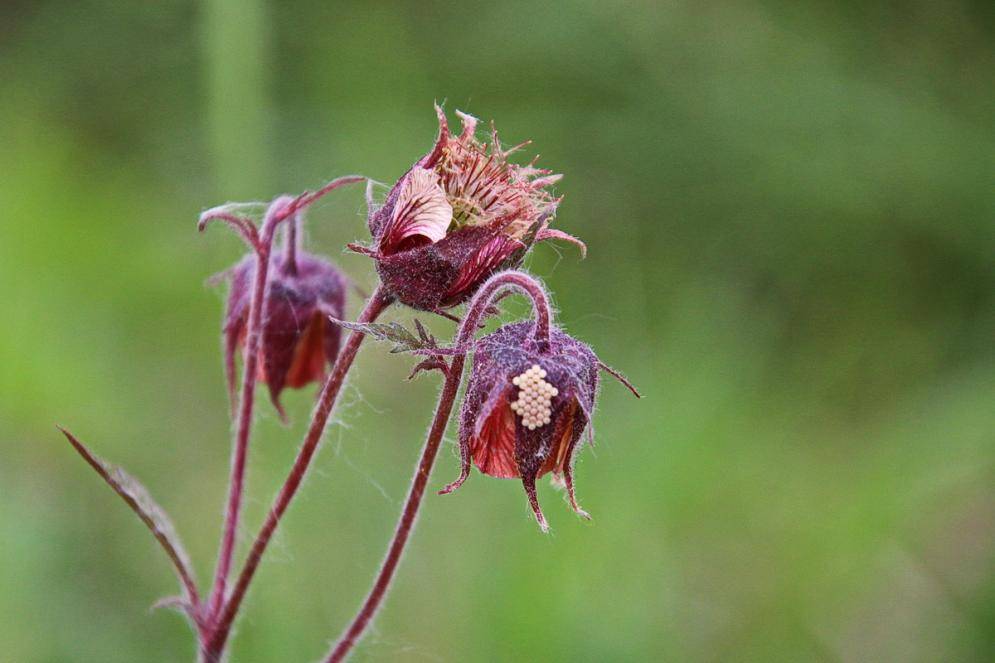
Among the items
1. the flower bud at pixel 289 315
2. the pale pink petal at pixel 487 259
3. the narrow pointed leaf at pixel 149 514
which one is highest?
the pale pink petal at pixel 487 259

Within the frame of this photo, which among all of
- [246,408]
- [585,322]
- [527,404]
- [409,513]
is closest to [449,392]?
[527,404]

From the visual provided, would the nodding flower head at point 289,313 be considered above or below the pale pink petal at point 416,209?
below

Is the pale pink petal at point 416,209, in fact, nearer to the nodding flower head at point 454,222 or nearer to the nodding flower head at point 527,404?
the nodding flower head at point 454,222

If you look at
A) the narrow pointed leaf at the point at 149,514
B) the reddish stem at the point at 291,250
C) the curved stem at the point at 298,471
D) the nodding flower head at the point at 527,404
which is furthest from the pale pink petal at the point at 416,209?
the narrow pointed leaf at the point at 149,514

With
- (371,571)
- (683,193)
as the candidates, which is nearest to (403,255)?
(371,571)

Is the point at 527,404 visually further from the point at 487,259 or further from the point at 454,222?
the point at 454,222

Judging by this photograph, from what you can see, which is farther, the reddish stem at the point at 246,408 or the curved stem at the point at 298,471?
the reddish stem at the point at 246,408
